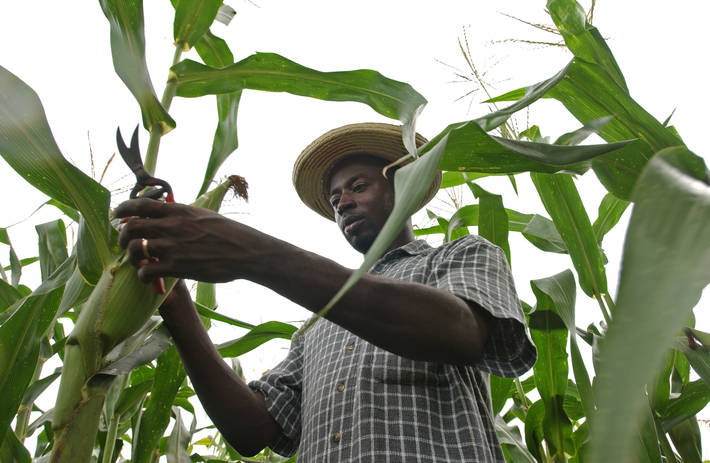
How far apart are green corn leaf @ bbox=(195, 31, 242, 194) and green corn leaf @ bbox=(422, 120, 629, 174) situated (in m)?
0.38

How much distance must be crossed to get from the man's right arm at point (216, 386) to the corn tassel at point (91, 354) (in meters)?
0.24

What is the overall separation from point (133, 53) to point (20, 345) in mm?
442

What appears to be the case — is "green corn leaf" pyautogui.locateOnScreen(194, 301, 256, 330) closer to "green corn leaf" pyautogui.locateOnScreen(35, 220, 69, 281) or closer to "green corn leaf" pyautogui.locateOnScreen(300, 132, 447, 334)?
"green corn leaf" pyautogui.locateOnScreen(35, 220, 69, 281)

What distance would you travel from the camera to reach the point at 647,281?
0.26m

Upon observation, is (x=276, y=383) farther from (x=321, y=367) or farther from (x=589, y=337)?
(x=589, y=337)

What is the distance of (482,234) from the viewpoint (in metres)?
1.24

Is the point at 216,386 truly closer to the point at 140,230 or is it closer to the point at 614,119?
the point at 140,230

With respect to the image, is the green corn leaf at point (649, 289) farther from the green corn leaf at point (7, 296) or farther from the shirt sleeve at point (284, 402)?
the green corn leaf at point (7, 296)

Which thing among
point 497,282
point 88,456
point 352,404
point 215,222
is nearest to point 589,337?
point 497,282

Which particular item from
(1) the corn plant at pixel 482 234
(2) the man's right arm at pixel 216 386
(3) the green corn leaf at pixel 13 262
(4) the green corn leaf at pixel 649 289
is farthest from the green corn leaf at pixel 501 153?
(3) the green corn leaf at pixel 13 262

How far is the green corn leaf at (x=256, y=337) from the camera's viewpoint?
109 cm

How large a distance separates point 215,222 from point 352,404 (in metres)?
0.45

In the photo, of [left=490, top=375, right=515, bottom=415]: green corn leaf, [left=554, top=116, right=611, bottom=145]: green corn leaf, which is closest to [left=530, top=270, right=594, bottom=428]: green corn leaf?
[left=490, top=375, right=515, bottom=415]: green corn leaf

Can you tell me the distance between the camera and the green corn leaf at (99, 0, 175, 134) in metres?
0.75
